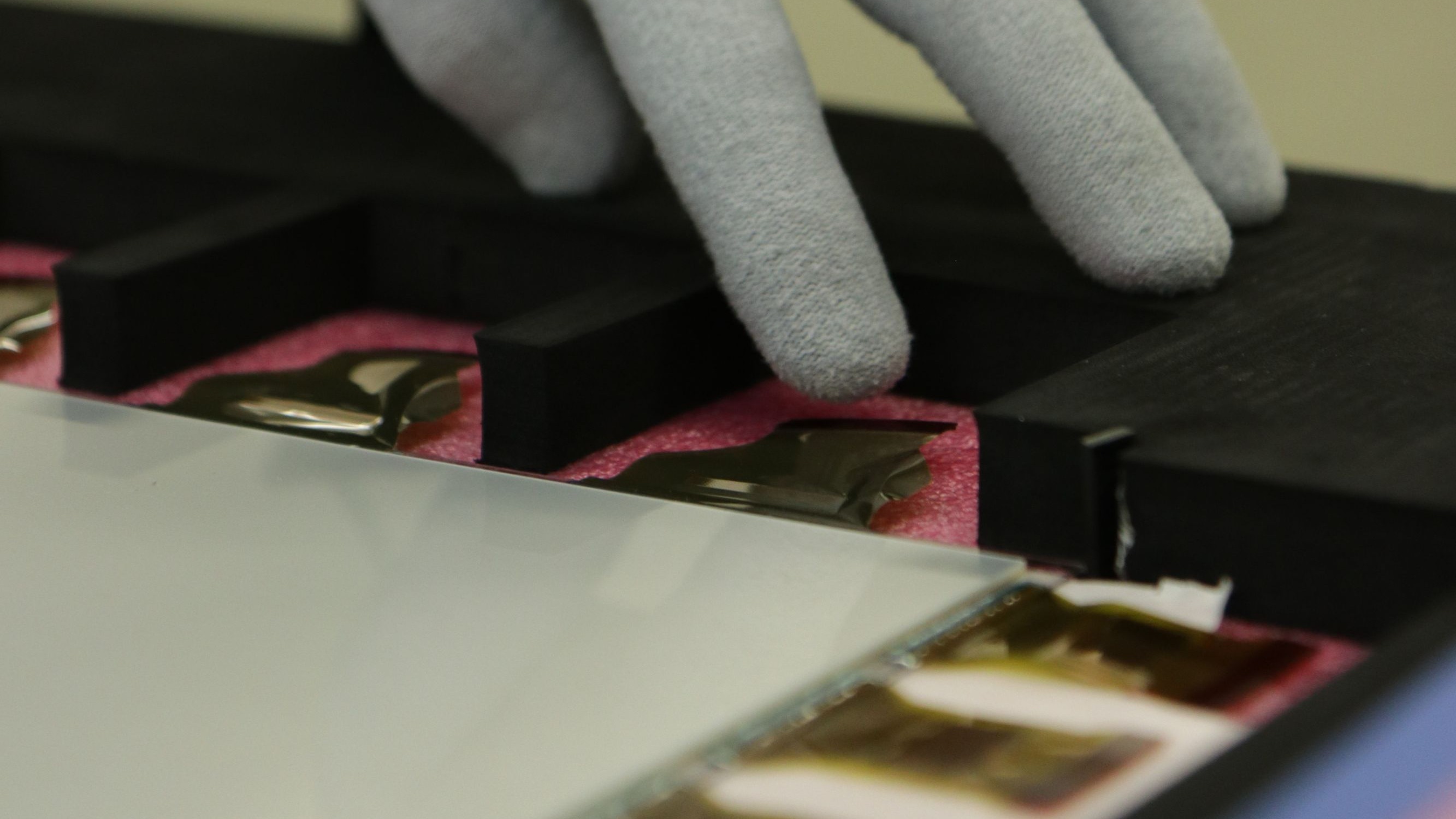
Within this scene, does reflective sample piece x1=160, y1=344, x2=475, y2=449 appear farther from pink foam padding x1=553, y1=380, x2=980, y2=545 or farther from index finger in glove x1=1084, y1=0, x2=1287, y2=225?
index finger in glove x1=1084, y1=0, x2=1287, y2=225

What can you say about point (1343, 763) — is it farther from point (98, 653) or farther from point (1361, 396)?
point (98, 653)

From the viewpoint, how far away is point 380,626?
542mm

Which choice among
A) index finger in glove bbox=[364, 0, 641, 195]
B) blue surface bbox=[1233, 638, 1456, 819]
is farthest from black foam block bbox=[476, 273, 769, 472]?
blue surface bbox=[1233, 638, 1456, 819]

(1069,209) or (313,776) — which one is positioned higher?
(1069,209)

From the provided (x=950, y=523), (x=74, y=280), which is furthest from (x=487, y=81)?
(x=950, y=523)

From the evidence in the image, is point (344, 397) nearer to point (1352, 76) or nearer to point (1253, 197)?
point (1253, 197)

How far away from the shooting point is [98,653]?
54 cm

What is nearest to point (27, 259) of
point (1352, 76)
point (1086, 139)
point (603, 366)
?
point (603, 366)

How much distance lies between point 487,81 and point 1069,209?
0.27 m

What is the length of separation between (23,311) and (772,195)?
0.40 metres

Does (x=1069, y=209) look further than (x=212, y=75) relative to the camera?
No

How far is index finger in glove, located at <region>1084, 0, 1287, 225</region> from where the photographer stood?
74 cm

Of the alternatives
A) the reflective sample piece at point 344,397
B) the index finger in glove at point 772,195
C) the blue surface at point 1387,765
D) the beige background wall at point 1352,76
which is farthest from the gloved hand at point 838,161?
the beige background wall at point 1352,76

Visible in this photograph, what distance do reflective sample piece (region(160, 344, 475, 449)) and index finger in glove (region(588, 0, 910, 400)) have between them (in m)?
0.14
